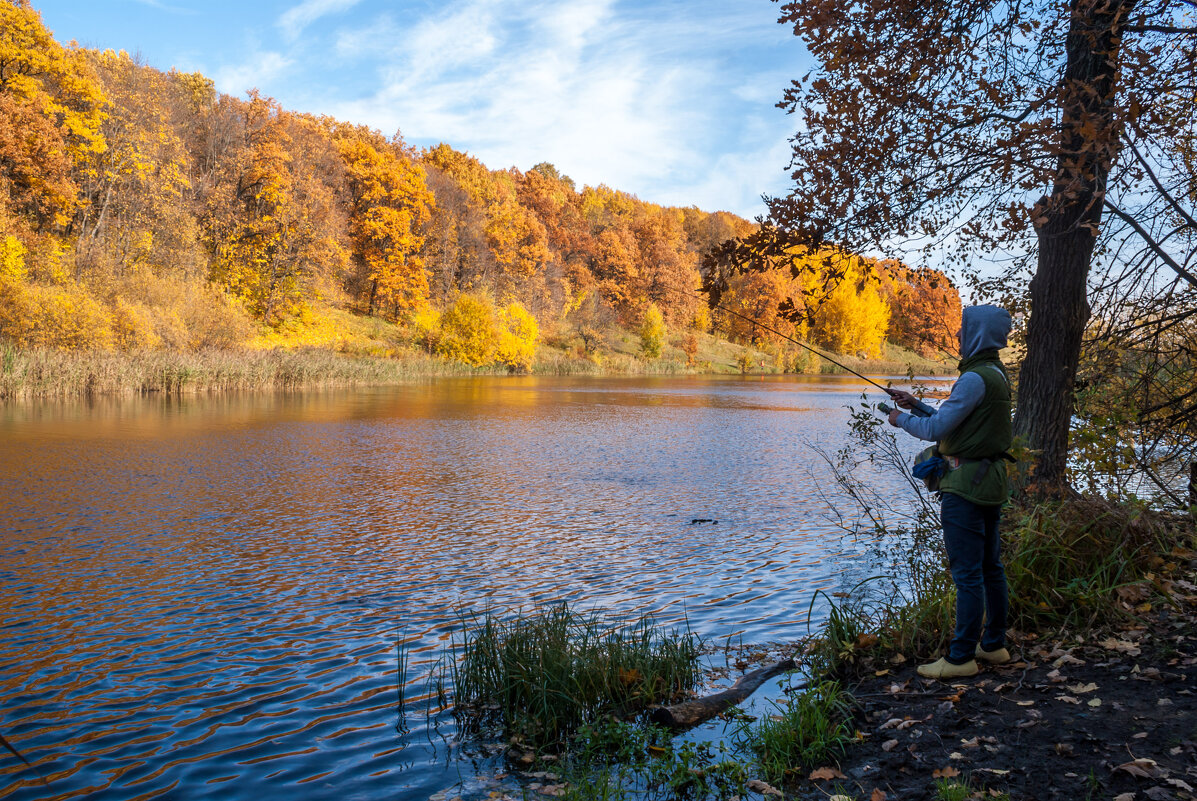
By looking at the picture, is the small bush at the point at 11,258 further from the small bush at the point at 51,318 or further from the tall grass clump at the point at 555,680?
the tall grass clump at the point at 555,680

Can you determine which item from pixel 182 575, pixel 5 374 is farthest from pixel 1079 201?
pixel 5 374

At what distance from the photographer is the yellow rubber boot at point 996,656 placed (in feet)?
16.2

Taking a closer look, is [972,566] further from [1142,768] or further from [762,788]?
[762,788]

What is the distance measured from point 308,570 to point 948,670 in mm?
6893

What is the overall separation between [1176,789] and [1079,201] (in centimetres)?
448

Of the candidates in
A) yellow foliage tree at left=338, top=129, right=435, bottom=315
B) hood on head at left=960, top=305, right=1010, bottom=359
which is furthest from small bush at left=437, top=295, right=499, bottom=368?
hood on head at left=960, top=305, right=1010, bottom=359

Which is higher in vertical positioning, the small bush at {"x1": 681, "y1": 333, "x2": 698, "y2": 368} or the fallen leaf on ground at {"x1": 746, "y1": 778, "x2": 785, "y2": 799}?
the small bush at {"x1": 681, "y1": 333, "x2": 698, "y2": 368}

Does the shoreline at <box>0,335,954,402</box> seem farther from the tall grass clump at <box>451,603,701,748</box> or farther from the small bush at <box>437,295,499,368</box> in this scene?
the tall grass clump at <box>451,603,701,748</box>

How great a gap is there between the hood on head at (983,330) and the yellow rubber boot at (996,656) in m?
1.82

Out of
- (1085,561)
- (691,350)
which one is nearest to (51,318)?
(1085,561)

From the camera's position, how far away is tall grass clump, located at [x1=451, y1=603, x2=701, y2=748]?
5.20 meters

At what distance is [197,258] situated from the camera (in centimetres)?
4497

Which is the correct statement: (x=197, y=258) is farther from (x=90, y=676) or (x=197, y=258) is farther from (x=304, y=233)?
(x=90, y=676)

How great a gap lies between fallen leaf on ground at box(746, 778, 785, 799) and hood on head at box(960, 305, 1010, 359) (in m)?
2.67
